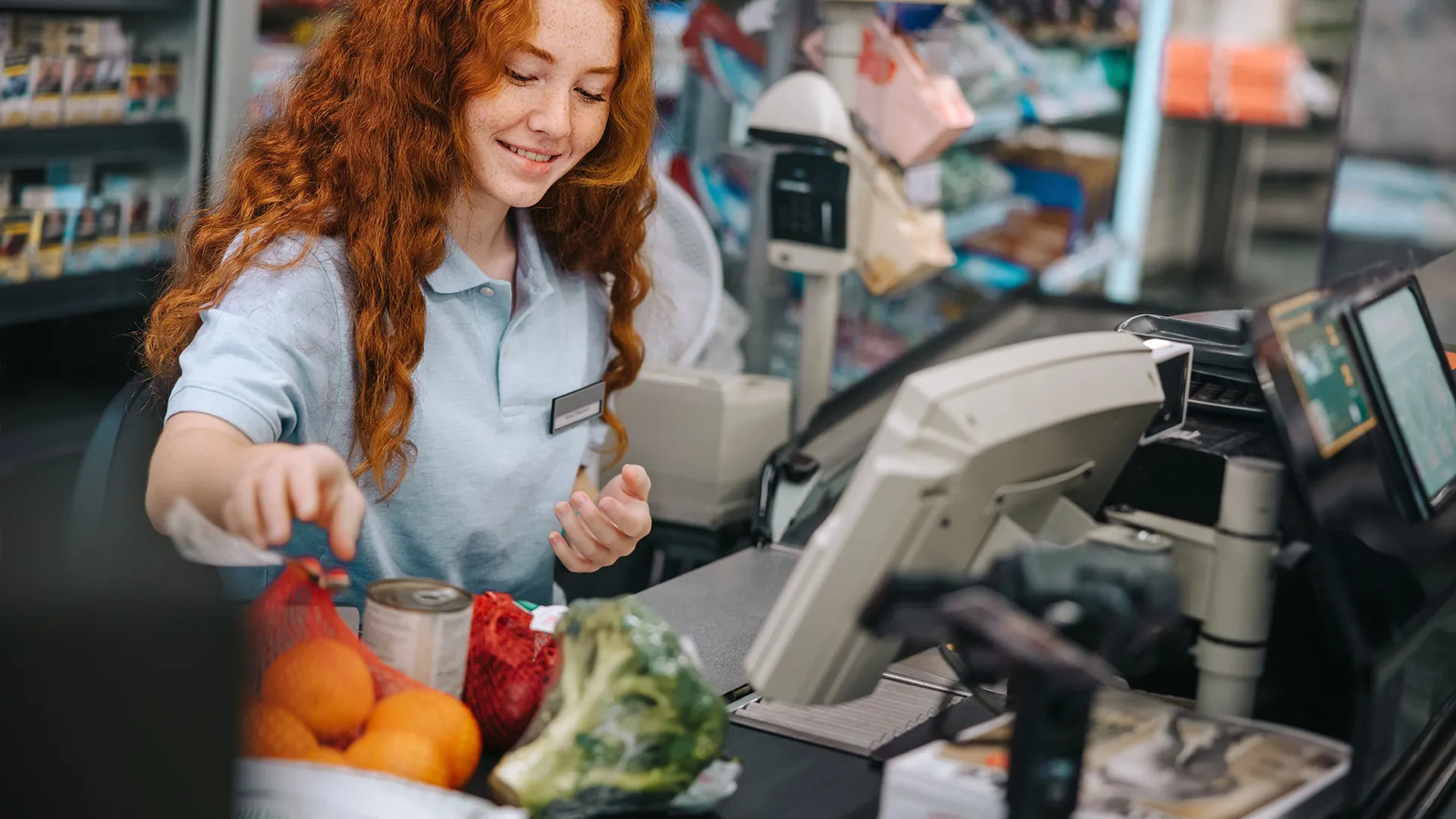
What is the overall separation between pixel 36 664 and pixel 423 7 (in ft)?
3.81

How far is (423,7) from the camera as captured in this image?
171 centimetres

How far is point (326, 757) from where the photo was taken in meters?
1.10

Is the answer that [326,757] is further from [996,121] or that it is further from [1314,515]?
[996,121]

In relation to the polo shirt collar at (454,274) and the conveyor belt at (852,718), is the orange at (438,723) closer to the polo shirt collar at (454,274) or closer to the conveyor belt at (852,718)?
the conveyor belt at (852,718)

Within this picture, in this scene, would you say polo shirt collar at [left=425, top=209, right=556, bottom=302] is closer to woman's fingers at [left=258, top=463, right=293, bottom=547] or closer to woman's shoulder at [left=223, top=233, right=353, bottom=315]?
woman's shoulder at [left=223, top=233, right=353, bottom=315]

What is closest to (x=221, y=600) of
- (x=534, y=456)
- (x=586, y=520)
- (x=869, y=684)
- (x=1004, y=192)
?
(x=869, y=684)

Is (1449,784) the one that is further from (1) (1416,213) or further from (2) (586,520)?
(1) (1416,213)

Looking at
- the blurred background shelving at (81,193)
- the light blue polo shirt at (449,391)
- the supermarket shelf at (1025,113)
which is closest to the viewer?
the light blue polo shirt at (449,391)

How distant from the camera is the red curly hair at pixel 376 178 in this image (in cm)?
168

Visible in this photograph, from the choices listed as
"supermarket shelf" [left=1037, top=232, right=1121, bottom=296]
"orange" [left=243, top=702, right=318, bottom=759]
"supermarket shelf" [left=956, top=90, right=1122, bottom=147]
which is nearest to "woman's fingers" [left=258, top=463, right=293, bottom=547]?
"orange" [left=243, top=702, right=318, bottom=759]

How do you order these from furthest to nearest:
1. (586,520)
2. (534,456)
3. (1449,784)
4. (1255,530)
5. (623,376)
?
(623,376) < (534,456) < (586,520) < (1449,784) < (1255,530)

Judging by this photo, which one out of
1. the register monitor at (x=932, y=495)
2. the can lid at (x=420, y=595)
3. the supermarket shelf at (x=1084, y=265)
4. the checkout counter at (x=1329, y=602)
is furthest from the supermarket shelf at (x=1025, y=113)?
the can lid at (x=420, y=595)

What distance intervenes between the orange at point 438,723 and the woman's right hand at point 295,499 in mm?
142

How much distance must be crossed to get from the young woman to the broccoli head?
1.45ft
